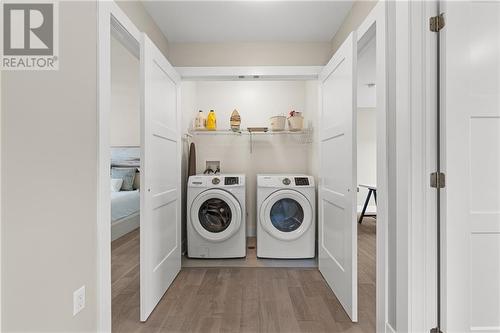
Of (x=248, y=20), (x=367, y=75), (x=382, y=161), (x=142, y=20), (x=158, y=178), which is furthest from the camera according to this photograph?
(x=367, y=75)

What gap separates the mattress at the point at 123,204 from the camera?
12.5ft

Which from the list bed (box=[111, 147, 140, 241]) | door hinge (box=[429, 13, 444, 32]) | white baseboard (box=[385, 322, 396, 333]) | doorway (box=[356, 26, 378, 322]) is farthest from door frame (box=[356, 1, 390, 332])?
bed (box=[111, 147, 140, 241])

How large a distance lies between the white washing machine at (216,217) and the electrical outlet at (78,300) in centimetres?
163

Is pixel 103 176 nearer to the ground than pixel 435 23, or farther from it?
nearer to the ground

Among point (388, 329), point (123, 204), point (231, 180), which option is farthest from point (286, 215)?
point (123, 204)

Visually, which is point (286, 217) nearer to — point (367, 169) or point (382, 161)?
point (382, 161)

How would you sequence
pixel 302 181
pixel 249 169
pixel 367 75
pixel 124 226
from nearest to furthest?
pixel 302 181 → pixel 124 226 → pixel 249 169 → pixel 367 75

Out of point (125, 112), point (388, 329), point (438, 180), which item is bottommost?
point (388, 329)

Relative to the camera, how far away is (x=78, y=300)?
133 centimetres

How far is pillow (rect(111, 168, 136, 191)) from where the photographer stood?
4605mm

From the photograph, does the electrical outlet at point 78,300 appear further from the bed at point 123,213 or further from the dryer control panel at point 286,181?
the bed at point 123,213

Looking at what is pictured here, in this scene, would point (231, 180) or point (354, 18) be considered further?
point (231, 180)

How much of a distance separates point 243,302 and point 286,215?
3.78 feet

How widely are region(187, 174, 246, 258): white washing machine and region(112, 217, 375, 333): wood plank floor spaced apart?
0.25m
